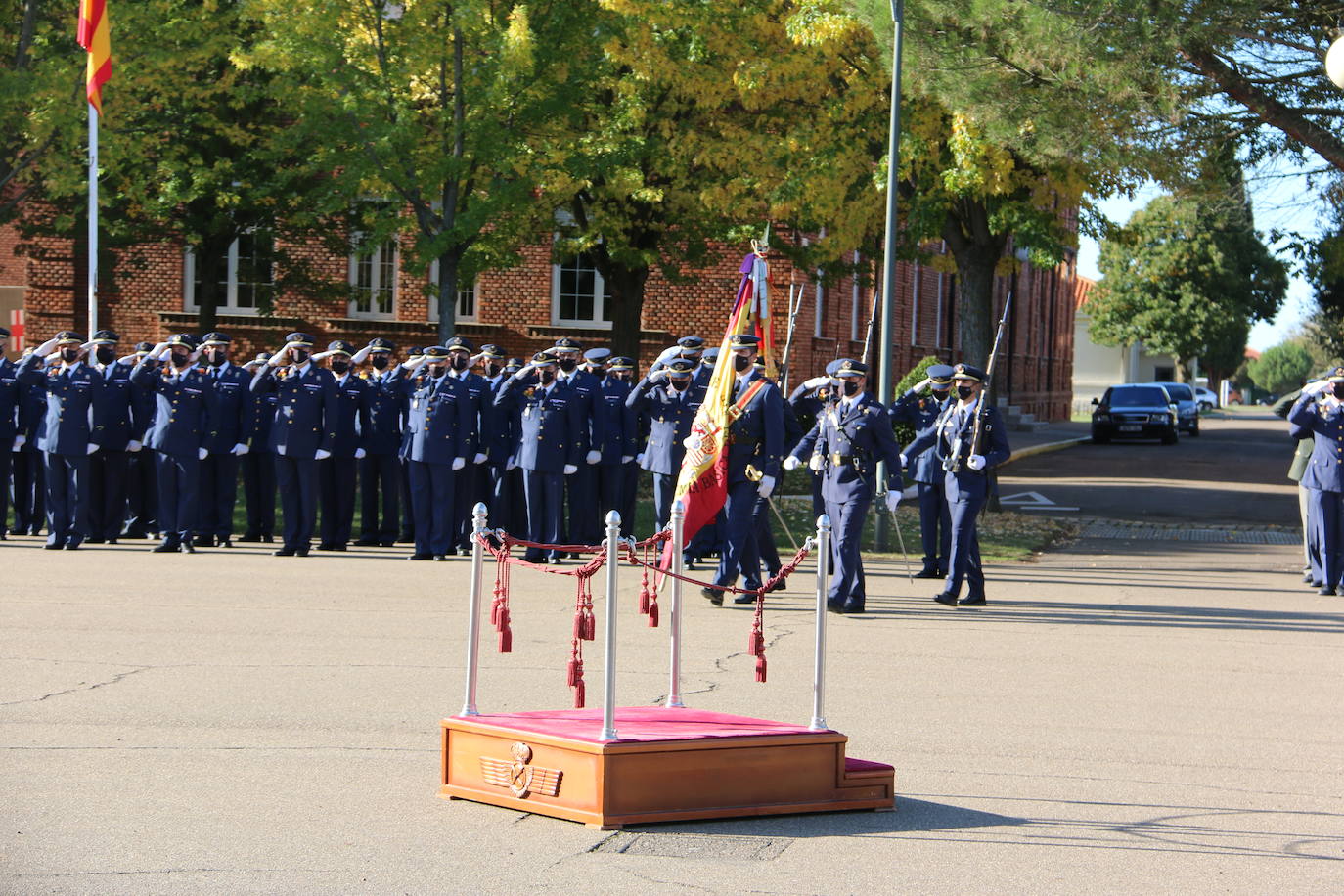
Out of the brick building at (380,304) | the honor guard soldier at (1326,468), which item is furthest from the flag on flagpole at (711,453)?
the brick building at (380,304)

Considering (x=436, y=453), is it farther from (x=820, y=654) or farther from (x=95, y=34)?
(x=820, y=654)

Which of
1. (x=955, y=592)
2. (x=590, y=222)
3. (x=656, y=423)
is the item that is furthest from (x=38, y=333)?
(x=955, y=592)

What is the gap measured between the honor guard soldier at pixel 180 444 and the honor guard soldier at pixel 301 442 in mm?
725

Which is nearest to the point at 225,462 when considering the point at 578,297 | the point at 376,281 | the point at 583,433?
the point at 583,433

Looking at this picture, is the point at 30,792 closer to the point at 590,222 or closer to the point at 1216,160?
the point at 1216,160

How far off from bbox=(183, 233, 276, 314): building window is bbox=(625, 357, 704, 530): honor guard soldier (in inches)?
643

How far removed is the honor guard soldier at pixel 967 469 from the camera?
14031 millimetres

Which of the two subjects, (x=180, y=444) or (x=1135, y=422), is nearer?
(x=180, y=444)

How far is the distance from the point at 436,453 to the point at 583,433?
4.87ft

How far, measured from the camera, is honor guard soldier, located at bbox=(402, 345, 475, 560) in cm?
1678

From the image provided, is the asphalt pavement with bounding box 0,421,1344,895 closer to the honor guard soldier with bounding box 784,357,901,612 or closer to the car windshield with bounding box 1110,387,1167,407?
the honor guard soldier with bounding box 784,357,901,612

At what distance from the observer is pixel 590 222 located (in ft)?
84.5

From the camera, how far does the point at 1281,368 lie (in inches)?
6993

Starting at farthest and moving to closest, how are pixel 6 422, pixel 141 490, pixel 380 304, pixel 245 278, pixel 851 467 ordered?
pixel 380 304, pixel 245 278, pixel 141 490, pixel 6 422, pixel 851 467
